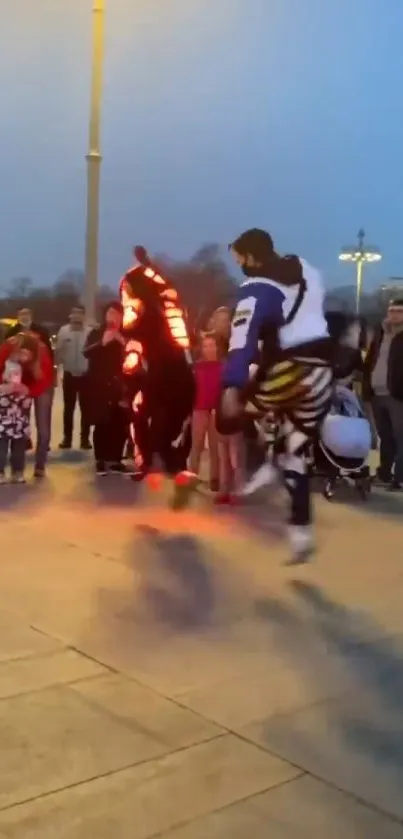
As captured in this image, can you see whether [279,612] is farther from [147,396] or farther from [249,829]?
[147,396]

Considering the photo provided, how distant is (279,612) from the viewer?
5.52m

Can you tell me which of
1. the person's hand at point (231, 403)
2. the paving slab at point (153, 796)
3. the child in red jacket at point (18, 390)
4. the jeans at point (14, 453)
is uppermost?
the person's hand at point (231, 403)

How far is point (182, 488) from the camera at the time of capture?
806cm

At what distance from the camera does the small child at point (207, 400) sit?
927cm

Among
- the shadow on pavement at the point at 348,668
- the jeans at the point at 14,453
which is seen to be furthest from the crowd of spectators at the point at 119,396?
the shadow on pavement at the point at 348,668

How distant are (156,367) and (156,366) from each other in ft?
0.04

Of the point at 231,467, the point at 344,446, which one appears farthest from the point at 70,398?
the point at 344,446

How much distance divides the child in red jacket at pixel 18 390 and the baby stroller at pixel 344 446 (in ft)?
8.92

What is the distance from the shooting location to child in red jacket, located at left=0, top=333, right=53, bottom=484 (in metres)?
9.54

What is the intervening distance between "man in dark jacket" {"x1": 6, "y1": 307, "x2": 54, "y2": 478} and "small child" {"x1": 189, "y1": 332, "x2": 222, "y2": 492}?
1597 mm

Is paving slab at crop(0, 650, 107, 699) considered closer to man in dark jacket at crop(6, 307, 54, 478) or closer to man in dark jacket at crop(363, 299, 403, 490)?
man in dark jacket at crop(6, 307, 54, 478)

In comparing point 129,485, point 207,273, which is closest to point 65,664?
point 129,485

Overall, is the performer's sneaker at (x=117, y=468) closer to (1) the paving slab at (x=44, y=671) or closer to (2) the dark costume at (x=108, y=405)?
(2) the dark costume at (x=108, y=405)

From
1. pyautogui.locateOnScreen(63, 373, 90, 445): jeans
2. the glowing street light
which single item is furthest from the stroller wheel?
the glowing street light
